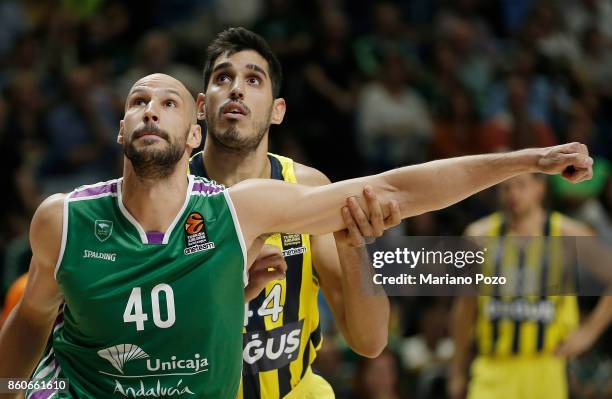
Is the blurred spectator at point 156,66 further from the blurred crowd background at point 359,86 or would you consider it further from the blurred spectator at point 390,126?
the blurred spectator at point 390,126

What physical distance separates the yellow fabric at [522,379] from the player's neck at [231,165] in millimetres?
3446

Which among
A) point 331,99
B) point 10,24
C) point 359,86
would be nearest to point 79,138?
point 10,24

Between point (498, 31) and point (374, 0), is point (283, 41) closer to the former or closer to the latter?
point (374, 0)

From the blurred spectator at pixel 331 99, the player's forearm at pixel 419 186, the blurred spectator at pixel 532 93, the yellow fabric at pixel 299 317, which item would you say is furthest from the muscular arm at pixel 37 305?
the blurred spectator at pixel 532 93

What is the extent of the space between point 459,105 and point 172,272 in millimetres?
7402

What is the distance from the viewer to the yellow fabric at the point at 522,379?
8.40 metres

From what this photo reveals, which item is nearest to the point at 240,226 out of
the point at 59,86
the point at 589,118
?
the point at 59,86

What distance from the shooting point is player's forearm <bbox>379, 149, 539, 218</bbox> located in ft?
15.6

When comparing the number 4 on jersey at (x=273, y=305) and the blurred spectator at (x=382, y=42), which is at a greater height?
the blurred spectator at (x=382, y=42)

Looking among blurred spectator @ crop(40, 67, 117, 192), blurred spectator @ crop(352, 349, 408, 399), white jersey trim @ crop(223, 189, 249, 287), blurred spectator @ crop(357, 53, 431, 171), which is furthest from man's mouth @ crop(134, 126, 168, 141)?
blurred spectator @ crop(357, 53, 431, 171)

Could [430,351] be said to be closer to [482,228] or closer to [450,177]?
[482,228]

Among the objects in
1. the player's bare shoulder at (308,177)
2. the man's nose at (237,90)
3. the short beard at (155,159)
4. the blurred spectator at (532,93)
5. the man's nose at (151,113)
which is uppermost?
the blurred spectator at (532,93)

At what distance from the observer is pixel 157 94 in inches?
191

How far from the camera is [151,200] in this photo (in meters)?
4.80
